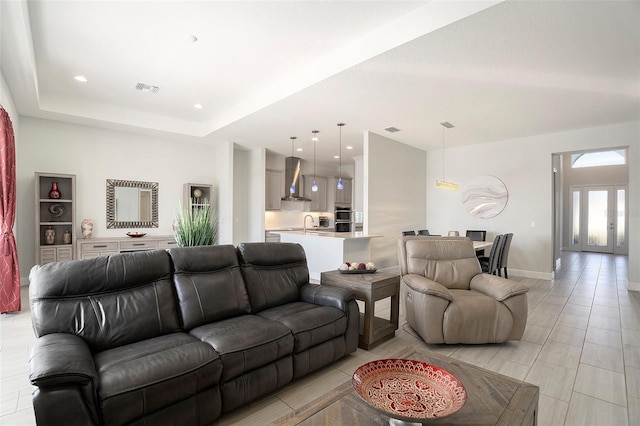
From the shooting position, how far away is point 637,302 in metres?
4.55

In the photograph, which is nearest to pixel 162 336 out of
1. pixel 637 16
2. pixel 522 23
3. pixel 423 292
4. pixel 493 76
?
pixel 423 292

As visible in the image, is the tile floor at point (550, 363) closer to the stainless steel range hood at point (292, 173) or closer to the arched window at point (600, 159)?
the stainless steel range hood at point (292, 173)

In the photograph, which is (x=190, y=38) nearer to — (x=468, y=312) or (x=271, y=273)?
(x=271, y=273)

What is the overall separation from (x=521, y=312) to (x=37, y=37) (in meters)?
5.85

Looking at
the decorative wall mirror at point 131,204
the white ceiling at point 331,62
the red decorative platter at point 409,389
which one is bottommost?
the red decorative platter at point 409,389

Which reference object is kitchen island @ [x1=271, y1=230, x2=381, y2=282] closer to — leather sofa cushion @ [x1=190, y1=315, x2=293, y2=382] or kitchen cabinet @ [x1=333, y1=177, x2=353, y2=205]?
leather sofa cushion @ [x1=190, y1=315, x2=293, y2=382]

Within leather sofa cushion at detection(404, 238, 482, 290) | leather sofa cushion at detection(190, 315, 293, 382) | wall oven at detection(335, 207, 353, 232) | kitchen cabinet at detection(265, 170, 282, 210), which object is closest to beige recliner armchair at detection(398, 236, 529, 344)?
leather sofa cushion at detection(404, 238, 482, 290)

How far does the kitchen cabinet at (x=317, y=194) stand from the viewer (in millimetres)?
9219

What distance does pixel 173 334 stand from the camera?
217 centimetres

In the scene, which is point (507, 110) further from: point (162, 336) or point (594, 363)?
point (162, 336)

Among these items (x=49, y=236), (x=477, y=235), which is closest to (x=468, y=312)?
(x=477, y=235)

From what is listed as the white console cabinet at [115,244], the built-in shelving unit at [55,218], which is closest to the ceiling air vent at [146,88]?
the built-in shelving unit at [55,218]

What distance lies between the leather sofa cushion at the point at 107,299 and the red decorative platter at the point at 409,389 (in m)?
1.51

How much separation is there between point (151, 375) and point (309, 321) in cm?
113
